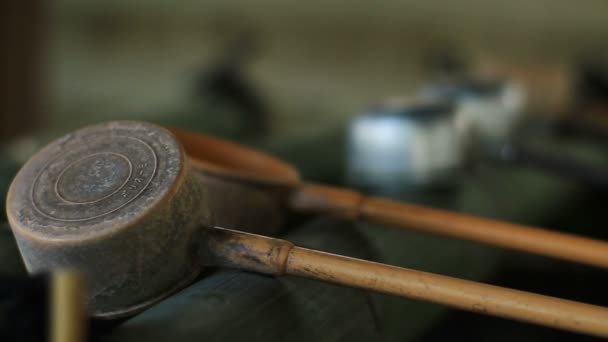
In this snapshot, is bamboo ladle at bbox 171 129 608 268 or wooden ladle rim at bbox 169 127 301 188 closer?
bamboo ladle at bbox 171 129 608 268

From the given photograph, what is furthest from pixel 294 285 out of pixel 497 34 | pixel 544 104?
pixel 497 34

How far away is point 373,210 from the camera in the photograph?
1172 millimetres

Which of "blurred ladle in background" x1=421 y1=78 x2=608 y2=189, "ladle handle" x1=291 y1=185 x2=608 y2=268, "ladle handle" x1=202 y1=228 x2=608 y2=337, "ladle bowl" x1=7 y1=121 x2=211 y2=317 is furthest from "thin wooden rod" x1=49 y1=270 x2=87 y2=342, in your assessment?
"blurred ladle in background" x1=421 y1=78 x2=608 y2=189

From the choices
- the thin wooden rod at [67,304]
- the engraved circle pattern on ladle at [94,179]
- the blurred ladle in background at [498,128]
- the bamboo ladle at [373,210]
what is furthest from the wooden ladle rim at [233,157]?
the thin wooden rod at [67,304]

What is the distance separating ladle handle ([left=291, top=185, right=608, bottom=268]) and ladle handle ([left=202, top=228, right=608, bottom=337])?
276mm

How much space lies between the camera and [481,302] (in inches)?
31.2

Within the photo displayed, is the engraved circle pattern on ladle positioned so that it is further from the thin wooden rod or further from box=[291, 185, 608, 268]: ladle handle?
box=[291, 185, 608, 268]: ladle handle

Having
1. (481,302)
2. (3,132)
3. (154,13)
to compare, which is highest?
(481,302)

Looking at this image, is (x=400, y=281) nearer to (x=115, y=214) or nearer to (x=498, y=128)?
(x=115, y=214)

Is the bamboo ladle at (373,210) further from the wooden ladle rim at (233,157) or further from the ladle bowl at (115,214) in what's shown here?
the ladle bowl at (115,214)

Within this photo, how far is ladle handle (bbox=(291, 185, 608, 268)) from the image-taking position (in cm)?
104

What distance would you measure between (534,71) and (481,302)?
1847 mm

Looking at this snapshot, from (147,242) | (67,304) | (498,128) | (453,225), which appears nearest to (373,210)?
(453,225)

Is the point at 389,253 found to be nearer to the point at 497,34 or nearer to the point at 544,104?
the point at 544,104
